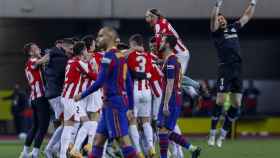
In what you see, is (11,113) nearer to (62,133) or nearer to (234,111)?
(234,111)

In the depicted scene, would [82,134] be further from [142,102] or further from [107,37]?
[107,37]

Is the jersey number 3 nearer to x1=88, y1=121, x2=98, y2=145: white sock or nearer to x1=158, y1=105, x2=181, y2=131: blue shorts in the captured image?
x1=88, y1=121, x2=98, y2=145: white sock

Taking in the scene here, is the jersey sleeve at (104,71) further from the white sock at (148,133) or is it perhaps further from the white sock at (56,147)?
the white sock at (56,147)

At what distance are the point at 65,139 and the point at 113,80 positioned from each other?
326 centimetres

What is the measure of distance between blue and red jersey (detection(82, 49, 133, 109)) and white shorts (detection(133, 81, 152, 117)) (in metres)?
4.36

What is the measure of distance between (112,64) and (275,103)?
2167cm

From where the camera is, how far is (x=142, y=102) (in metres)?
17.8

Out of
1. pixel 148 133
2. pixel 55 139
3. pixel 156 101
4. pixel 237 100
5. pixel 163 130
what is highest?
pixel 156 101

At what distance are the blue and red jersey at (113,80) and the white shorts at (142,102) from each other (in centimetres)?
436

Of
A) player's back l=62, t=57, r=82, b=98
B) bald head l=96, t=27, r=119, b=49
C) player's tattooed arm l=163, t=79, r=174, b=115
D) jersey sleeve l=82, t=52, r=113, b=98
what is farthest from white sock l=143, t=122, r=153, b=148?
bald head l=96, t=27, r=119, b=49

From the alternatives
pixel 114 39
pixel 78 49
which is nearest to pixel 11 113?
pixel 78 49

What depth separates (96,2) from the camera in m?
29.5

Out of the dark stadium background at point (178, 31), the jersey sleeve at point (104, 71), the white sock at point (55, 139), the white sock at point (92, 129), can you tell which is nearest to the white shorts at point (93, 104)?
the white sock at point (92, 129)

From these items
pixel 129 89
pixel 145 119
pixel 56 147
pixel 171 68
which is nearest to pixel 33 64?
pixel 56 147
